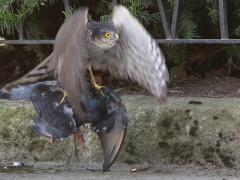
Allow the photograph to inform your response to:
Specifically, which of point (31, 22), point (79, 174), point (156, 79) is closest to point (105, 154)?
point (79, 174)

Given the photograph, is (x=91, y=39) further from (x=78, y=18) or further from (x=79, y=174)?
(x=79, y=174)

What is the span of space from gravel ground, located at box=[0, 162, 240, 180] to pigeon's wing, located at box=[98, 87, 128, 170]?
0.21 m

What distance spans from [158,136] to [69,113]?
935 mm

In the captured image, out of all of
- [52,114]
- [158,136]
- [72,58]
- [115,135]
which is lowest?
[158,136]

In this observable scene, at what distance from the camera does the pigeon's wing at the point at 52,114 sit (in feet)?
12.5

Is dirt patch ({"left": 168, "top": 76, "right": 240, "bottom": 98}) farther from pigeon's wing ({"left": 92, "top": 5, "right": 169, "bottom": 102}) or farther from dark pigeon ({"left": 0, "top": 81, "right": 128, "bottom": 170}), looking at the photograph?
dark pigeon ({"left": 0, "top": 81, "right": 128, "bottom": 170})

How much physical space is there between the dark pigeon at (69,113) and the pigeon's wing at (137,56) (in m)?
0.23

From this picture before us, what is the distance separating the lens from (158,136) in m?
4.57

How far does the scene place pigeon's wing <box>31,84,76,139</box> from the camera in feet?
12.5

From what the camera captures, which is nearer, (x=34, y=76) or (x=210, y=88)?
(x=34, y=76)

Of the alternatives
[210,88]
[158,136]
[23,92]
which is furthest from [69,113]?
[210,88]

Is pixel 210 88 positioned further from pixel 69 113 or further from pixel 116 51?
pixel 69 113

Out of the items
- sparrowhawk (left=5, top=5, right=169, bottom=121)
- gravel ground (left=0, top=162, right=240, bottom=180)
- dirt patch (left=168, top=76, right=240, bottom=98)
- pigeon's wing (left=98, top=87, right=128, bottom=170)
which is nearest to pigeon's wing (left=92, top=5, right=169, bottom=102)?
sparrowhawk (left=5, top=5, right=169, bottom=121)

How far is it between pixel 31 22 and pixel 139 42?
4.28 ft
